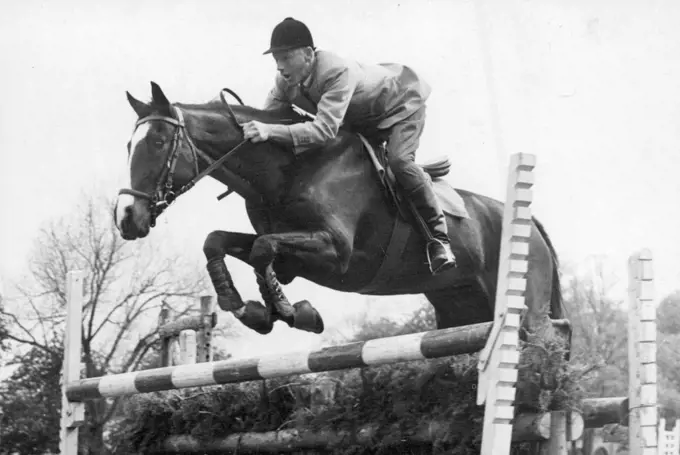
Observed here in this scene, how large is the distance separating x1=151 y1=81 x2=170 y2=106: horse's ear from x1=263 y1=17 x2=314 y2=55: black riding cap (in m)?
0.54

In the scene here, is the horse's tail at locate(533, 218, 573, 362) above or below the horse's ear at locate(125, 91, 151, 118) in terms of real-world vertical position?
below

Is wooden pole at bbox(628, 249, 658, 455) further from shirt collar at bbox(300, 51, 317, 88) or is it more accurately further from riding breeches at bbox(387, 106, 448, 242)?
shirt collar at bbox(300, 51, 317, 88)

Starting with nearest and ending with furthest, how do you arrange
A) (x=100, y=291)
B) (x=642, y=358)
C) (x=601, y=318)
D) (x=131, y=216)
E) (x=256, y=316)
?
(x=642, y=358) → (x=131, y=216) → (x=256, y=316) → (x=100, y=291) → (x=601, y=318)

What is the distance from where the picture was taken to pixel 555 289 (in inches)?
239

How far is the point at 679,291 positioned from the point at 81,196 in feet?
37.5

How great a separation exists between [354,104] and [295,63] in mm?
352

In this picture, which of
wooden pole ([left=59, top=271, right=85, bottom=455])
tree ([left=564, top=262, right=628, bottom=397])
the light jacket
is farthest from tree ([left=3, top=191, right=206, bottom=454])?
the light jacket

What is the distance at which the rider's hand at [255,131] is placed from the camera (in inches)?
190

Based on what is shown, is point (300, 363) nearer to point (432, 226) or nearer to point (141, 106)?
point (432, 226)

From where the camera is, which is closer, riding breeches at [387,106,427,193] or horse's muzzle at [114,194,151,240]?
horse's muzzle at [114,194,151,240]

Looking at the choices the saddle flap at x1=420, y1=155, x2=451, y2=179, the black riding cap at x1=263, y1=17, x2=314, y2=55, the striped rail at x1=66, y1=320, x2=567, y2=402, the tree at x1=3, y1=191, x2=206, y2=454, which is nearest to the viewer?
the striped rail at x1=66, y1=320, x2=567, y2=402

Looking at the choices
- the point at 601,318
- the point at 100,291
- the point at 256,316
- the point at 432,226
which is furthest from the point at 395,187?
the point at 601,318

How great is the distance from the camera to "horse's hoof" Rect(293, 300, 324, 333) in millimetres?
4762

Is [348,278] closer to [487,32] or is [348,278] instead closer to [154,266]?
[487,32]
